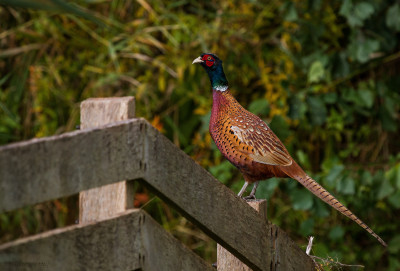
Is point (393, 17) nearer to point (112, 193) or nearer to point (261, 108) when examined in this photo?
point (261, 108)

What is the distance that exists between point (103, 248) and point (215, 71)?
1.67 m

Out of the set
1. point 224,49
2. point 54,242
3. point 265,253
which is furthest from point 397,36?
point 54,242

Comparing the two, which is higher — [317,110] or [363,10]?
[363,10]

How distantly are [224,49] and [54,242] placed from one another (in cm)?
387

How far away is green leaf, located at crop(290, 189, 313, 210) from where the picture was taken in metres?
4.14

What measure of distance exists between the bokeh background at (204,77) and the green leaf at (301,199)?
60 cm

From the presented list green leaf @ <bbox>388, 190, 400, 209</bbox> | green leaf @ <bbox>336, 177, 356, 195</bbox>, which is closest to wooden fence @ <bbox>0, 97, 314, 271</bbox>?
green leaf @ <bbox>336, 177, 356, 195</bbox>

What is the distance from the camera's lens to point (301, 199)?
4.18 m

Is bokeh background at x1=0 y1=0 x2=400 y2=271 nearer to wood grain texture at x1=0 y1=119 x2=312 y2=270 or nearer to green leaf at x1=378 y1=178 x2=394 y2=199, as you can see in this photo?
green leaf at x1=378 y1=178 x2=394 y2=199

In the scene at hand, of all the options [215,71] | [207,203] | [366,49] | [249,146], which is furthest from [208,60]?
[366,49]

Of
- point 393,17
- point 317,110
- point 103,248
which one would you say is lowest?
point 317,110

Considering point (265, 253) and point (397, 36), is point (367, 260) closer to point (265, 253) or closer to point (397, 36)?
point (397, 36)

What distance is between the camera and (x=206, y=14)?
17.4ft

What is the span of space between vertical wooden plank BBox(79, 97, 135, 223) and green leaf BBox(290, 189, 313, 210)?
252cm
